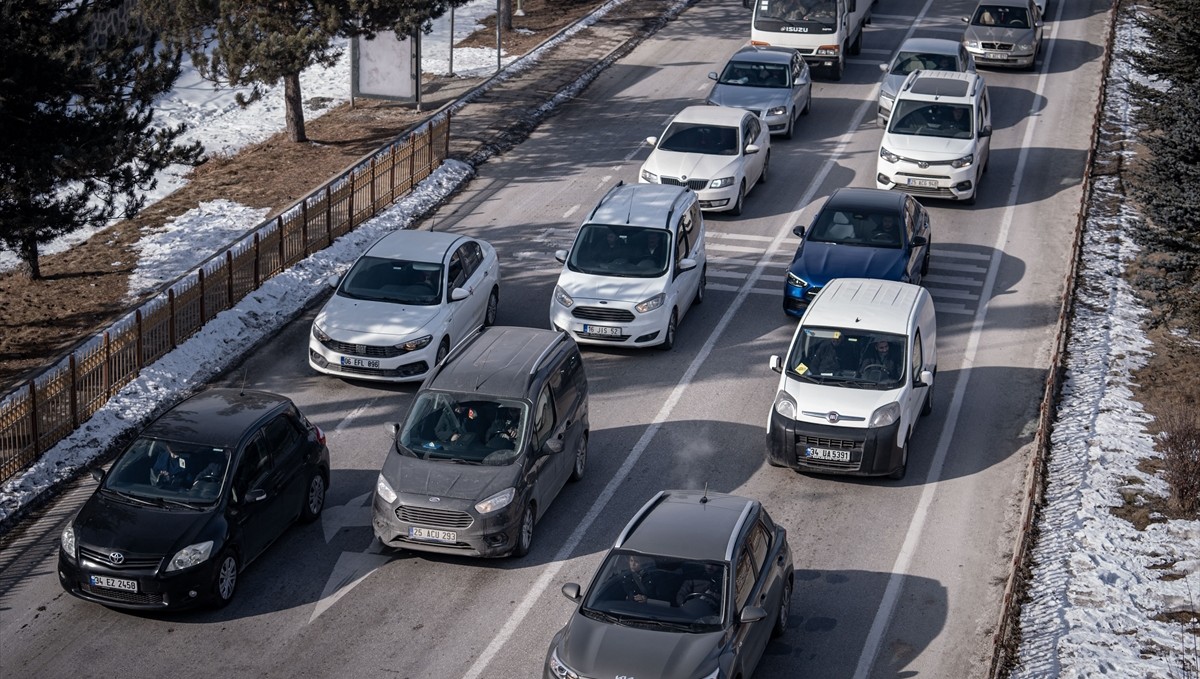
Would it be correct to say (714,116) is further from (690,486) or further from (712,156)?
(690,486)

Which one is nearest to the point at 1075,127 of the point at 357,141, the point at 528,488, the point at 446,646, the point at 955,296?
the point at 955,296

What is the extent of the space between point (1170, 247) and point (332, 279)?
43.2 feet

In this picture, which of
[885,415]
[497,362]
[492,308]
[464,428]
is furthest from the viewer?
[492,308]

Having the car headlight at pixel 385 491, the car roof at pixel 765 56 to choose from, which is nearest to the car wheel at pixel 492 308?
the car headlight at pixel 385 491

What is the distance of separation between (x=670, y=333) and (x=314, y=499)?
6.74 meters

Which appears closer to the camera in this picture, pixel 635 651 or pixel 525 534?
pixel 635 651

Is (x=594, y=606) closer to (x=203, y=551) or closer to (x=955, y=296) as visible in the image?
(x=203, y=551)

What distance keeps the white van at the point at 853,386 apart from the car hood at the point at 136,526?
692cm

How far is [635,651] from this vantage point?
11.8 metres

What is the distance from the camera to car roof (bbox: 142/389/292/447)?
14.8 metres

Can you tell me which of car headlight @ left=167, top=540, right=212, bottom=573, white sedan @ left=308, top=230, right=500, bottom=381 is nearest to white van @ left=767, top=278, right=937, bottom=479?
white sedan @ left=308, top=230, right=500, bottom=381

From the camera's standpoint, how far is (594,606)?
40.5ft

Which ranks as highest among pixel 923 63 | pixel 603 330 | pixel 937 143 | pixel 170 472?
pixel 923 63

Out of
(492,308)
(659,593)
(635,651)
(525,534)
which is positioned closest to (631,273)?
(492,308)
